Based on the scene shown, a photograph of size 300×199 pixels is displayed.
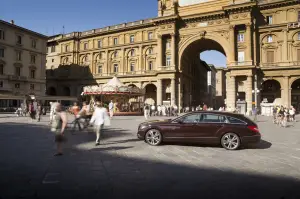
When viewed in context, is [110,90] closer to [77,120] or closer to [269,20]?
[77,120]

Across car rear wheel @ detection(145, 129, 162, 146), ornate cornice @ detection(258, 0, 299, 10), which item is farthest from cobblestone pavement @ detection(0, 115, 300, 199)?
ornate cornice @ detection(258, 0, 299, 10)

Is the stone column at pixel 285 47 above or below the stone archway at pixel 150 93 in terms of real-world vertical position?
above

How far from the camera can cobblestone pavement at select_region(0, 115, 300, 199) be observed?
4.44 meters

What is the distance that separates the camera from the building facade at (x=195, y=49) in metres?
38.4

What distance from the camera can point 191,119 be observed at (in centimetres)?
912

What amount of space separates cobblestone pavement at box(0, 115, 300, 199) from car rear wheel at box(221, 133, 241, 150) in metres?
0.31

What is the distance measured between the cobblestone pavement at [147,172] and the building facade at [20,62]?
125 feet

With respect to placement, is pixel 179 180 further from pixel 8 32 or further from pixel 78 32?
pixel 78 32

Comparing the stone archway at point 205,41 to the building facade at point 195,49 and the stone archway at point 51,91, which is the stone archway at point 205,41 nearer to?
the building facade at point 195,49

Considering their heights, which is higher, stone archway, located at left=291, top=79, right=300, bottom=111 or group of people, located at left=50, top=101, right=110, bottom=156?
stone archway, located at left=291, top=79, right=300, bottom=111

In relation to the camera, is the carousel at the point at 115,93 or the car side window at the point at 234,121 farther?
the carousel at the point at 115,93

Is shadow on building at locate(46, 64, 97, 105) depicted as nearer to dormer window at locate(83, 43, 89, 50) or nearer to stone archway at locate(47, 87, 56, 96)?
stone archway at locate(47, 87, 56, 96)

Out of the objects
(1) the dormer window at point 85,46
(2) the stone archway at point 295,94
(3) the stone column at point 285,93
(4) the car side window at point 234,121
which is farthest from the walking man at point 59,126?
(1) the dormer window at point 85,46

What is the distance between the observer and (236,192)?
14.8 feet
